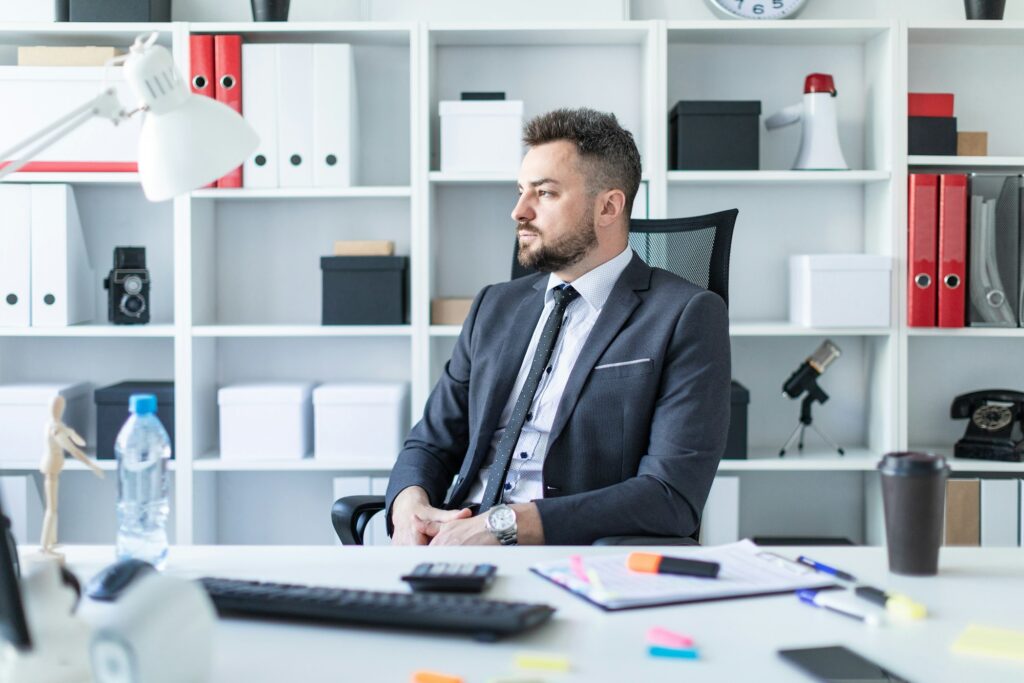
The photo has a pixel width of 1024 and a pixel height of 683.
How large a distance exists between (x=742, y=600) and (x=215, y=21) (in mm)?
2682

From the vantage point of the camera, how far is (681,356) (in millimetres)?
1868

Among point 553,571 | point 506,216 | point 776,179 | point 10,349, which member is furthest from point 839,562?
point 10,349

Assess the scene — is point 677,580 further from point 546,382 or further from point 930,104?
point 930,104

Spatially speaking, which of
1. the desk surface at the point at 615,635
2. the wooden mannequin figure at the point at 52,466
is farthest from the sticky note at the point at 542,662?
the wooden mannequin figure at the point at 52,466

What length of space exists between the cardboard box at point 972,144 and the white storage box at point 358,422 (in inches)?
71.1

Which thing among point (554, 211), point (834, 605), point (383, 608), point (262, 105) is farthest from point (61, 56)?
point (834, 605)

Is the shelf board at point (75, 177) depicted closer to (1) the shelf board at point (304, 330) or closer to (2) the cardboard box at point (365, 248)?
→ (1) the shelf board at point (304, 330)

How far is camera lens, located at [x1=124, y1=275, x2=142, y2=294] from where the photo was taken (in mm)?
3014

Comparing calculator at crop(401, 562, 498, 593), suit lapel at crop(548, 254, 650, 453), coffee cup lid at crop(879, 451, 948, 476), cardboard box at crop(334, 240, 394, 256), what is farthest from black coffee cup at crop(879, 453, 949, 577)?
cardboard box at crop(334, 240, 394, 256)

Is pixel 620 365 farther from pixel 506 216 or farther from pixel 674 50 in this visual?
pixel 674 50

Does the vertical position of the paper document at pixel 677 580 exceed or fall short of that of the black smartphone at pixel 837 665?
it exceeds it

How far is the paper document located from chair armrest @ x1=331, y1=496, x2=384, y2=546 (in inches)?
28.4

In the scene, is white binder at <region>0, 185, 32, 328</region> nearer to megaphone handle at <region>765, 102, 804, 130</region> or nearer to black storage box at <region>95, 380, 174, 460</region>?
black storage box at <region>95, 380, 174, 460</region>

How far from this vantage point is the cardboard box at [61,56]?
9.62 feet
